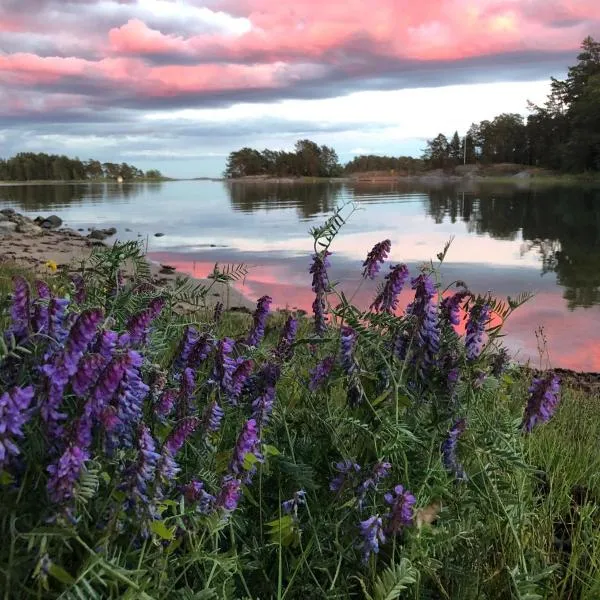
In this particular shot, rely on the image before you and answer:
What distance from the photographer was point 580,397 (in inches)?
245

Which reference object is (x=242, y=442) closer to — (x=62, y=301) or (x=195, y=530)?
(x=195, y=530)

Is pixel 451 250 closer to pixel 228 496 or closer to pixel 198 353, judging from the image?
pixel 198 353

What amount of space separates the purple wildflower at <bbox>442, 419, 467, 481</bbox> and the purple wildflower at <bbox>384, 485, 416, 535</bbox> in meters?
0.32

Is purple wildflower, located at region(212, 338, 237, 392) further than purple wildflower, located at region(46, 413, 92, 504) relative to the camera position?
Yes

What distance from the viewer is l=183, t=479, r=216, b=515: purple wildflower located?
6.27 ft

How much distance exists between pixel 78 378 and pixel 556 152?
348 ft

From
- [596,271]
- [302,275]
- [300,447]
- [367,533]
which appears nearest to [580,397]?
[300,447]

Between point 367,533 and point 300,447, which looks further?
point 300,447

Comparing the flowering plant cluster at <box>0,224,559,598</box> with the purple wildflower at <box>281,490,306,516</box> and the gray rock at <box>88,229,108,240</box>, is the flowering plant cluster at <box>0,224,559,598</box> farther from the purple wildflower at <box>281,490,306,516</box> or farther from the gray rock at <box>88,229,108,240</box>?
the gray rock at <box>88,229,108,240</box>

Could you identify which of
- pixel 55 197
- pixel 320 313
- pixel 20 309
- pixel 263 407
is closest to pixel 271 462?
pixel 263 407

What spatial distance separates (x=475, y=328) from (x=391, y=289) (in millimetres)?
333

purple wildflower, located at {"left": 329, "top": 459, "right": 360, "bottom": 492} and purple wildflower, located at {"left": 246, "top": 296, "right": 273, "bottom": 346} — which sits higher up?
purple wildflower, located at {"left": 246, "top": 296, "right": 273, "bottom": 346}

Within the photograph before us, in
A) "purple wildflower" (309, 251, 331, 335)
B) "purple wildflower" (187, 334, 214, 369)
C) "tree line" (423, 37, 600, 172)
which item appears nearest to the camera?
"purple wildflower" (187, 334, 214, 369)

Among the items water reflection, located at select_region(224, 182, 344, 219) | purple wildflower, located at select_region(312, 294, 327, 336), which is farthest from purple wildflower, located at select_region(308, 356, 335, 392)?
water reflection, located at select_region(224, 182, 344, 219)
